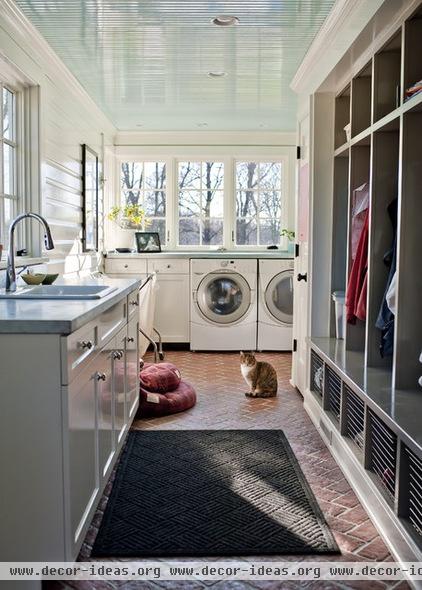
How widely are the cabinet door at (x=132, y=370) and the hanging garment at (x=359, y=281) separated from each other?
4.22 feet

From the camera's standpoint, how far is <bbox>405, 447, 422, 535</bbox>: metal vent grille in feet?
6.95

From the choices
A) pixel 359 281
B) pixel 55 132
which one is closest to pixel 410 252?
pixel 359 281

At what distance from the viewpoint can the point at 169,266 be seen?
21.0 ft

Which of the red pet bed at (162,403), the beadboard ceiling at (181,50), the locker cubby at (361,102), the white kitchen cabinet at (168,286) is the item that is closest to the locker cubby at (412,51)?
the beadboard ceiling at (181,50)

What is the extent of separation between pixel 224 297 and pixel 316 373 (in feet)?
8.06

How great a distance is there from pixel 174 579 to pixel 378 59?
259 centimetres

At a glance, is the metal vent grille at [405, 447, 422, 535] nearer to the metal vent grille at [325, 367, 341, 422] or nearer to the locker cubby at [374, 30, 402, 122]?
the metal vent grille at [325, 367, 341, 422]

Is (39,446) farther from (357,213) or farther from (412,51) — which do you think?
(357,213)

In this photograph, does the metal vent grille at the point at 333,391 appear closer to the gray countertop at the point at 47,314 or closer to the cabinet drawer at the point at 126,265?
the gray countertop at the point at 47,314

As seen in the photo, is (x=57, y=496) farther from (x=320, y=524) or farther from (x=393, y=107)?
(x=393, y=107)

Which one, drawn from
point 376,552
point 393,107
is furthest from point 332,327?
point 376,552

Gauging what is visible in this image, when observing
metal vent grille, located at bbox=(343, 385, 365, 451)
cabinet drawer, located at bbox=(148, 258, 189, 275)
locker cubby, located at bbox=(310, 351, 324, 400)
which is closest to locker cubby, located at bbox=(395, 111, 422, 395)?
metal vent grille, located at bbox=(343, 385, 365, 451)

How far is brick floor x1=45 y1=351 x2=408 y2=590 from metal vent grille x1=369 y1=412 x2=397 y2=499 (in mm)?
187

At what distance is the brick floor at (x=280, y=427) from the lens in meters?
2.07
